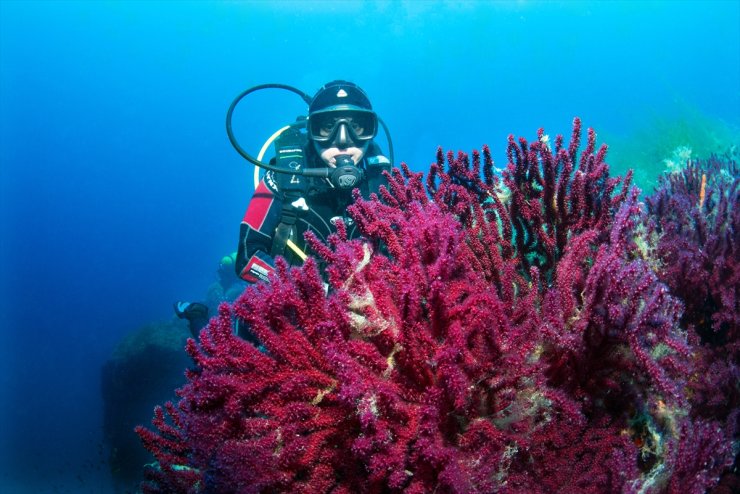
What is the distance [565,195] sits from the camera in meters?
2.63

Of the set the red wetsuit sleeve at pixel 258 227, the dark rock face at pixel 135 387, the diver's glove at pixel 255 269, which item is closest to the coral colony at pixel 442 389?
the diver's glove at pixel 255 269

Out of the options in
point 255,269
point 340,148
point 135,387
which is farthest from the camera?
point 135,387

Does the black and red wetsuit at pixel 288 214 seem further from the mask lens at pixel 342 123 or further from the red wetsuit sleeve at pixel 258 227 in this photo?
the mask lens at pixel 342 123

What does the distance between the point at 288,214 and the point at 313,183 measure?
547 millimetres

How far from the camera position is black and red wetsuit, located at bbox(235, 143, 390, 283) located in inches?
194

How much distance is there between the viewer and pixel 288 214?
4.95 metres

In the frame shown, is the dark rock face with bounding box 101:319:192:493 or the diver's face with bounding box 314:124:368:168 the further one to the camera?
the dark rock face with bounding box 101:319:192:493

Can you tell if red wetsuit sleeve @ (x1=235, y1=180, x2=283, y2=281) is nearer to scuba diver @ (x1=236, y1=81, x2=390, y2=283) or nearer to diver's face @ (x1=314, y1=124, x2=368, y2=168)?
scuba diver @ (x1=236, y1=81, x2=390, y2=283)

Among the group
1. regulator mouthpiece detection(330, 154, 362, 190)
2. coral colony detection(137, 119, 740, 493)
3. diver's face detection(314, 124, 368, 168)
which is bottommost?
coral colony detection(137, 119, 740, 493)

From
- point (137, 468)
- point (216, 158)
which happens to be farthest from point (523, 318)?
point (216, 158)

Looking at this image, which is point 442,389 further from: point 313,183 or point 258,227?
point 258,227

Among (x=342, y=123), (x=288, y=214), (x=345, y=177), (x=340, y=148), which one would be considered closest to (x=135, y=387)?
(x=288, y=214)

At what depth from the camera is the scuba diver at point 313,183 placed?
4922 millimetres

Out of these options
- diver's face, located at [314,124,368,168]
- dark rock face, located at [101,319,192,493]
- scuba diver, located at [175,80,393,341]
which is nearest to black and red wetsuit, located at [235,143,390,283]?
scuba diver, located at [175,80,393,341]
